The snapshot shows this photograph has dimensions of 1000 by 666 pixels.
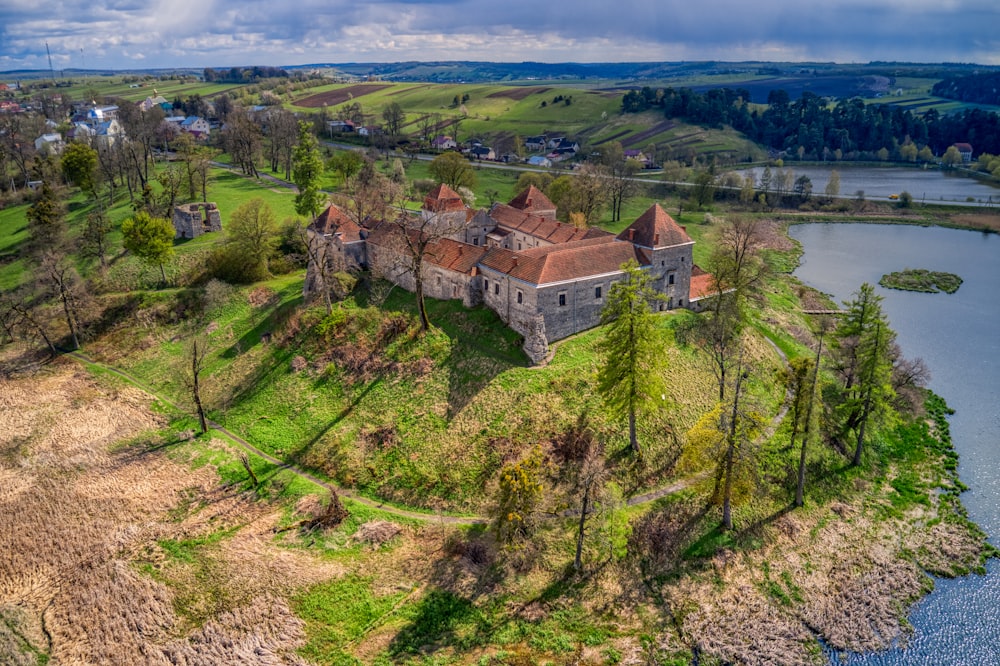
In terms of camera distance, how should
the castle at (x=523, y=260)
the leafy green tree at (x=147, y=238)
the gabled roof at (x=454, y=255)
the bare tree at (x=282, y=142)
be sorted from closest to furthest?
the castle at (x=523, y=260) → the gabled roof at (x=454, y=255) → the leafy green tree at (x=147, y=238) → the bare tree at (x=282, y=142)

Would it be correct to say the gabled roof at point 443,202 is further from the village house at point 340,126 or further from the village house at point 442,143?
the village house at point 340,126

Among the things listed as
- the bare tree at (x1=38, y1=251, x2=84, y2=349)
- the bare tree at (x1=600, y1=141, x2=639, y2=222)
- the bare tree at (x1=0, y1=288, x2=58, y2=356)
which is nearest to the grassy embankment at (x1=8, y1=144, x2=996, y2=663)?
the bare tree at (x1=38, y1=251, x2=84, y2=349)

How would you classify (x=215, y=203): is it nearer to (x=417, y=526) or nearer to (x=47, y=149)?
(x=47, y=149)

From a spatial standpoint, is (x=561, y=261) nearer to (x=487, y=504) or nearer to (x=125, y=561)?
(x=487, y=504)

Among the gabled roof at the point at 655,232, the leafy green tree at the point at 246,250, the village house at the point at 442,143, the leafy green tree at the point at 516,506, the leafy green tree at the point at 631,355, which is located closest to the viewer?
the leafy green tree at the point at 516,506

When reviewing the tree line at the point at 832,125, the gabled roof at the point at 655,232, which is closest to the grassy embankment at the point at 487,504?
the gabled roof at the point at 655,232

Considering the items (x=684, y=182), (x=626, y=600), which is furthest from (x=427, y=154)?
(x=626, y=600)

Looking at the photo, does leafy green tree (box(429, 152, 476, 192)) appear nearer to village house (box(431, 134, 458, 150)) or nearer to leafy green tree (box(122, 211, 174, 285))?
leafy green tree (box(122, 211, 174, 285))
